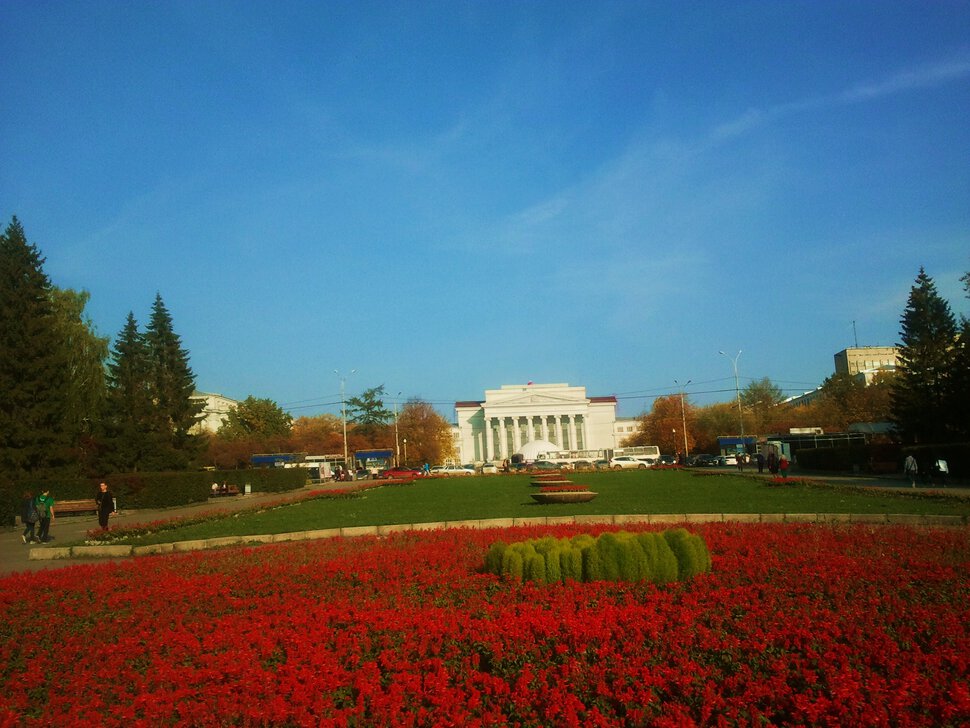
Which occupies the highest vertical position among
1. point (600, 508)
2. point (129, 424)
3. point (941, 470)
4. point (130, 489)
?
point (129, 424)

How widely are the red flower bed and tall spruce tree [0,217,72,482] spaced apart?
25.6 metres

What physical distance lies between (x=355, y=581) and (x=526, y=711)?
16.8 feet

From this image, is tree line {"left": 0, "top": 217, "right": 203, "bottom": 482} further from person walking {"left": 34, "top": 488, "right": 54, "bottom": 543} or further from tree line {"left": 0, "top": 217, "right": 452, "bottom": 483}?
person walking {"left": 34, "top": 488, "right": 54, "bottom": 543}

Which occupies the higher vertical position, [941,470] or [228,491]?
[228,491]

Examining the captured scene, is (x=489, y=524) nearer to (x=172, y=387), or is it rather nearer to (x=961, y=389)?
(x=961, y=389)

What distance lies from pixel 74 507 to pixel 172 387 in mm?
23952

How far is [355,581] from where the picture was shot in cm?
977

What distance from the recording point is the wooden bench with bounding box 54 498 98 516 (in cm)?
2948

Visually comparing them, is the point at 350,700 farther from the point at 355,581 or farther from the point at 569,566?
the point at 355,581

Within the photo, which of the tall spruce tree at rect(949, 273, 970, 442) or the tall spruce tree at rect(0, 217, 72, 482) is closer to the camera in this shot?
the tall spruce tree at rect(0, 217, 72, 482)

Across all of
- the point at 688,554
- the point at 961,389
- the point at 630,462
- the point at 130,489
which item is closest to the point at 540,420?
the point at 630,462

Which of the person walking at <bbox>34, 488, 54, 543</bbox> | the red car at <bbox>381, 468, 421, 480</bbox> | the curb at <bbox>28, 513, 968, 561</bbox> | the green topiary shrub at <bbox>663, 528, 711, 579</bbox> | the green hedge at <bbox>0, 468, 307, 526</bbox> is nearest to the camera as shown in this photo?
the green topiary shrub at <bbox>663, 528, 711, 579</bbox>

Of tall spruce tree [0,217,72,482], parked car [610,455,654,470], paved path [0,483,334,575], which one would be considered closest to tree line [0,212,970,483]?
tall spruce tree [0,217,72,482]

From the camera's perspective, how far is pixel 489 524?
16781 millimetres
